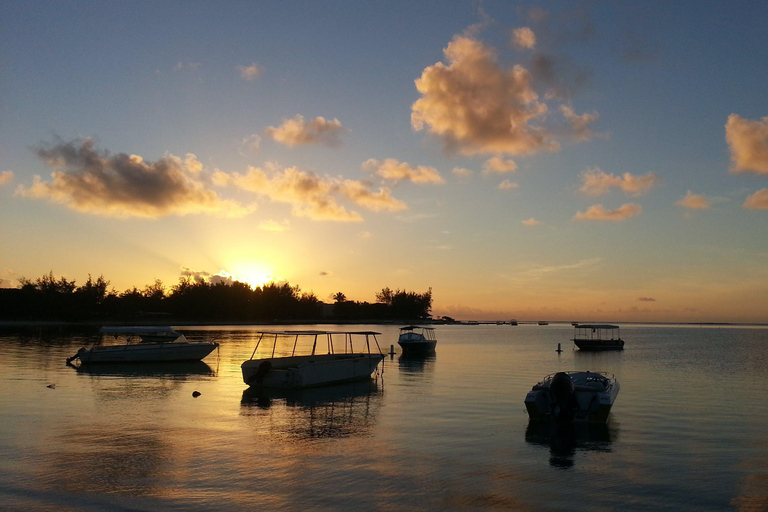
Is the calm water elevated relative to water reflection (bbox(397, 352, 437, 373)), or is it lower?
elevated

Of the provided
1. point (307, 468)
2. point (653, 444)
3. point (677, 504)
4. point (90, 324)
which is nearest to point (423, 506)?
point (307, 468)

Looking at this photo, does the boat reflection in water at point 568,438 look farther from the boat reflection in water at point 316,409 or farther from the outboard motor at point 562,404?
the boat reflection in water at point 316,409

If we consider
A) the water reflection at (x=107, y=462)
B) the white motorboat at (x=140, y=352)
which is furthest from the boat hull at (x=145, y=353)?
the water reflection at (x=107, y=462)

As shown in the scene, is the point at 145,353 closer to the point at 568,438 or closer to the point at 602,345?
the point at 568,438

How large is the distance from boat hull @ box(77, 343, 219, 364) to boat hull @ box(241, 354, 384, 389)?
55.2 ft

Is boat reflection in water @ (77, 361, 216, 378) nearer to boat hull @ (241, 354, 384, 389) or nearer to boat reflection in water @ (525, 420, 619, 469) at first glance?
boat hull @ (241, 354, 384, 389)

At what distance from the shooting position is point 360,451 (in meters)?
17.7

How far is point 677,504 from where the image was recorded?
13.4 meters

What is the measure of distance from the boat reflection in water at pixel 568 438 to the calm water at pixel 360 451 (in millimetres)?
107

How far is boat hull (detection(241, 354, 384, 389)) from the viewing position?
107 ft

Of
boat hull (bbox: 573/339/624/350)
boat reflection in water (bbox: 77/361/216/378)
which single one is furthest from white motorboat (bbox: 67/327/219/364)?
boat hull (bbox: 573/339/624/350)

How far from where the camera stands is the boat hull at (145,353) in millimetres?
45656

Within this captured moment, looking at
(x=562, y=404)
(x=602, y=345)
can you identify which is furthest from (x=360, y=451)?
(x=602, y=345)

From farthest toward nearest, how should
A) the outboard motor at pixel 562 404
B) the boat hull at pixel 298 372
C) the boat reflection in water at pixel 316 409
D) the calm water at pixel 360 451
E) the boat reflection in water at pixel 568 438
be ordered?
the boat hull at pixel 298 372 < the outboard motor at pixel 562 404 < the boat reflection in water at pixel 316 409 < the boat reflection in water at pixel 568 438 < the calm water at pixel 360 451
